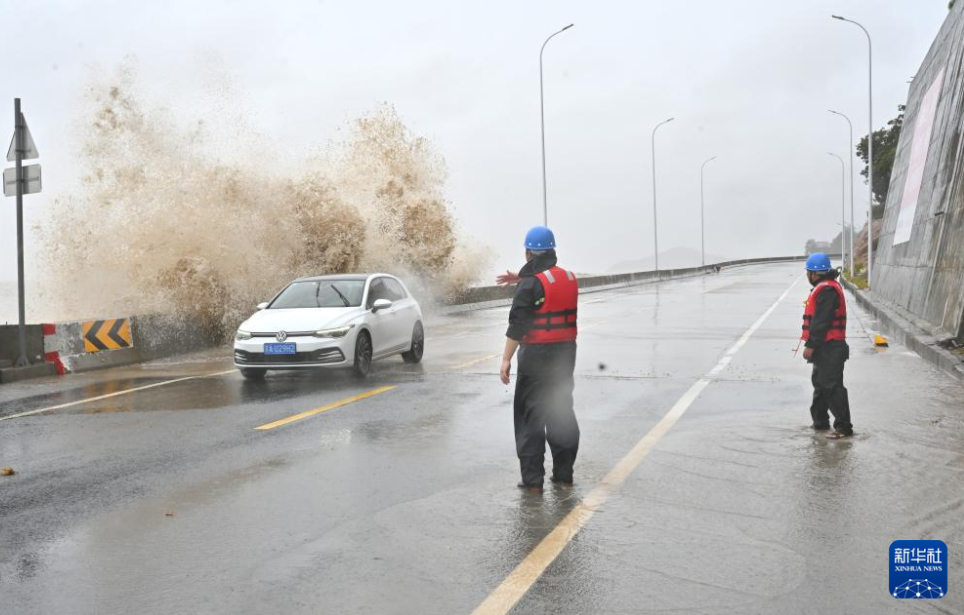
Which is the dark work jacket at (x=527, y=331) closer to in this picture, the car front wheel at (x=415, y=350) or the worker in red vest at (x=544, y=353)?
the worker in red vest at (x=544, y=353)

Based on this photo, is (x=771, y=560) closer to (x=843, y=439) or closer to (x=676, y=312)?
(x=843, y=439)

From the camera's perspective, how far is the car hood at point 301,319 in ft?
40.2

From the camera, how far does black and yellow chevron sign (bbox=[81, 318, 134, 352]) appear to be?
51.1 feet

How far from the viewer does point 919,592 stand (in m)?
4.13

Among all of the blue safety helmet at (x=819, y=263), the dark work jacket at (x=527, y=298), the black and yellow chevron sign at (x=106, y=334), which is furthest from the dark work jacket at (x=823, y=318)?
the black and yellow chevron sign at (x=106, y=334)

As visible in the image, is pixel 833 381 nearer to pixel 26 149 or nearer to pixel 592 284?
pixel 26 149

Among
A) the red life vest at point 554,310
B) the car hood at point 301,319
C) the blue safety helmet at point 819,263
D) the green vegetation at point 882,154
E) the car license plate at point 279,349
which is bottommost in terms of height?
the car license plate at point 279,349

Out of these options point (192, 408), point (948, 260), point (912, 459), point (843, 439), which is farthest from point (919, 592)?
point (948, 260)

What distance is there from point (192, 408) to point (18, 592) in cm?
593

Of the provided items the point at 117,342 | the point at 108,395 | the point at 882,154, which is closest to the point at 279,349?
the point at 108,395

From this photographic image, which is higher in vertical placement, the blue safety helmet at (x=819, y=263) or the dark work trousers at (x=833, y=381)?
the blue safety helmet at (x=819, y=263)

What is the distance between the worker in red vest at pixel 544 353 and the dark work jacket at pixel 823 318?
2786 mm

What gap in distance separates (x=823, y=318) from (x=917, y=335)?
8.76m

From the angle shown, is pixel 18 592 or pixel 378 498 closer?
pixel 18 592
